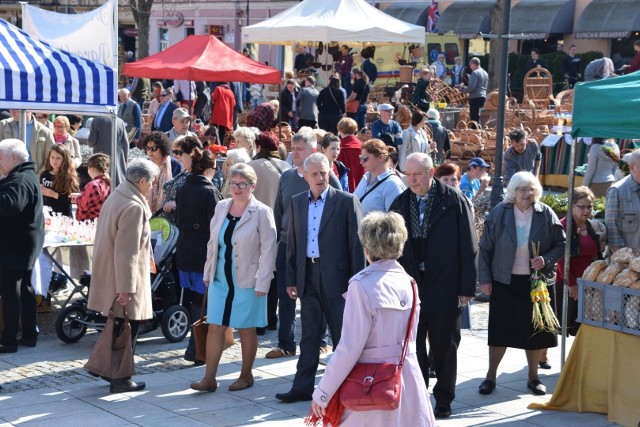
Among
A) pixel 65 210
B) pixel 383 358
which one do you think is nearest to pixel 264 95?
pixel 65 210

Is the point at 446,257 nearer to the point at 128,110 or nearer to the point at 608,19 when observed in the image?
the point at 128,110

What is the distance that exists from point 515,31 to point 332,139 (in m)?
31.0

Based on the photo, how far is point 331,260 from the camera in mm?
7785

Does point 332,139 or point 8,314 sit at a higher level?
point 332,139

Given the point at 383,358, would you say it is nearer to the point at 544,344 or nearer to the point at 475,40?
the point at 544,344

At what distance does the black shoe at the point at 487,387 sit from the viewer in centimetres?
823

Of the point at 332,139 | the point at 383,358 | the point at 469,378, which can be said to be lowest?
the point at 469,378

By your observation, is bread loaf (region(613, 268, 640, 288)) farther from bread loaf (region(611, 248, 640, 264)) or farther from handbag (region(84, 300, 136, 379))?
handbag (region(84, 300, 136, 379))

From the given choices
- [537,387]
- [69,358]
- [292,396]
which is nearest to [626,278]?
[537,387]

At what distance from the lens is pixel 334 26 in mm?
17938

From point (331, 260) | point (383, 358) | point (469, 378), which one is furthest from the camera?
point (469, 378)

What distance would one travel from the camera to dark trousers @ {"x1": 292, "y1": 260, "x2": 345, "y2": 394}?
7828 millimetres

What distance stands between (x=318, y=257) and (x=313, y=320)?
47 centimetres

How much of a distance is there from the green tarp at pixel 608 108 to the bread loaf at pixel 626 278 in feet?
3.03
